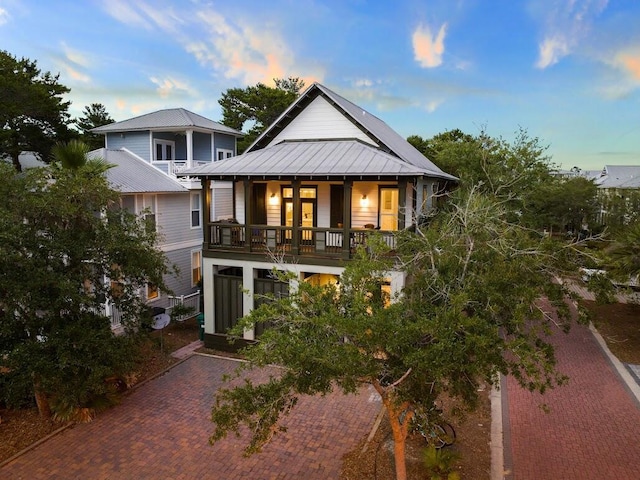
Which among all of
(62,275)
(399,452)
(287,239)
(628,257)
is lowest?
(399,452)

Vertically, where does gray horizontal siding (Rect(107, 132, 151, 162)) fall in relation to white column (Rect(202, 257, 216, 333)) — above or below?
above

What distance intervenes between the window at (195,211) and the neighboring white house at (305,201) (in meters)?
4.25

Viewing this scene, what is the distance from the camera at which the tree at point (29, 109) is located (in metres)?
20.6

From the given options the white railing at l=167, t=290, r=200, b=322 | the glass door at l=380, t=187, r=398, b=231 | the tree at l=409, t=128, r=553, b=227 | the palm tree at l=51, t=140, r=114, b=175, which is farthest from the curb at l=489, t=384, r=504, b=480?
the tree at l=409, t=128, r=553, b=227

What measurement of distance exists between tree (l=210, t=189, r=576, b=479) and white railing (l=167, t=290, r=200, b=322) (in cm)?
1276

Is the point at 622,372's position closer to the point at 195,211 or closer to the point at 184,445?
the point at 184,445

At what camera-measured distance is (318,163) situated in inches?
605

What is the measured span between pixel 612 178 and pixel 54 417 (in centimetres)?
7187

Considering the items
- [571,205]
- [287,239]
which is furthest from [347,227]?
[571,205]

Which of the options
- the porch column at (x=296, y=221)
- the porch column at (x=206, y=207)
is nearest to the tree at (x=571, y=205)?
the porch column at (x=296, y=221)

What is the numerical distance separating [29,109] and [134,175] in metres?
7.76

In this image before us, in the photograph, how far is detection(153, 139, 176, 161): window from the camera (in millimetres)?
23677

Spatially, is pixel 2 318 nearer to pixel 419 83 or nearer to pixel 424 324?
pixel 424 324

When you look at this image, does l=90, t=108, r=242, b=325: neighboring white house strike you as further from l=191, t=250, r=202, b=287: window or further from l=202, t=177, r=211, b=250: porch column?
l=202, t=177, r=211, b=250: porch column
